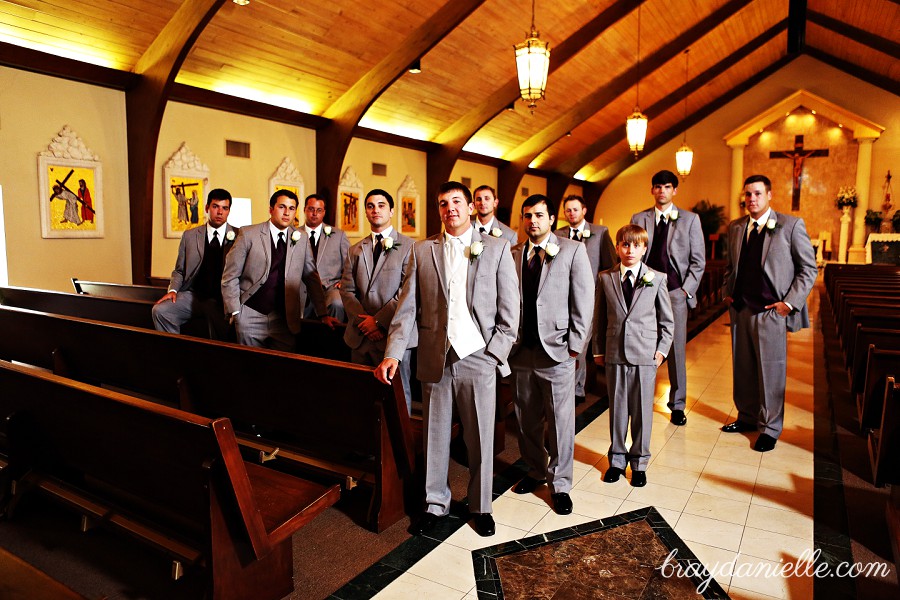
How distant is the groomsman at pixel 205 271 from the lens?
468 cm

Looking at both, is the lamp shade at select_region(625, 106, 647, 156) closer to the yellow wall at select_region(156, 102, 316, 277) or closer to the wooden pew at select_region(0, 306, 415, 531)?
the yellow wall at select_region(156, 102, 316, 277)

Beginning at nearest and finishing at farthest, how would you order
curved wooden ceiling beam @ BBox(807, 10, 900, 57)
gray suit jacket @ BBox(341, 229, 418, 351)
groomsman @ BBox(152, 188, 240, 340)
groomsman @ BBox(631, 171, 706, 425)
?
1. gray suit jacket @ BBox(341, 229, 418, 351)
2. groomsman @ BBox(631, 171, 706, 425)
3. groomsman @ BBox(152, 188, 240, 340)
4. curved wooden ceiling beam @ BBox(807, 10, 900, 57)

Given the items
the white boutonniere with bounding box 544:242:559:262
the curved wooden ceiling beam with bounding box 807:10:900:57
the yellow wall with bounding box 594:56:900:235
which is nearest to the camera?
the white boutonniere with bounding box 544:242:559:262

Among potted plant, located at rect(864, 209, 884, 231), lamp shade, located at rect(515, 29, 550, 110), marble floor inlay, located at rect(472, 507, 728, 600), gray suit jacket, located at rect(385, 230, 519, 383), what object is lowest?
marble floor inlay, located at rect(472, 507, 728, 600)

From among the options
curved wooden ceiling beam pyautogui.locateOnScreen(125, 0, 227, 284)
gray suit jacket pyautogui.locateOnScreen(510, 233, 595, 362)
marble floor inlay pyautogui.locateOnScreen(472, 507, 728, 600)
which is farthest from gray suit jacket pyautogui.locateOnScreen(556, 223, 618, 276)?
curved wooden ceiling beam pyautogui.locateOnScreen(125, 0, 227, 284)

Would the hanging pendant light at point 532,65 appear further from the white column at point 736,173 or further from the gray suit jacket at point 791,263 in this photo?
the white column at point 736,173

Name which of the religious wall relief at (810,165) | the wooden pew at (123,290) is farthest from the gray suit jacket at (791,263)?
the religious wall relief at (810,165)

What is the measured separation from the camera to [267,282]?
4.18 meters

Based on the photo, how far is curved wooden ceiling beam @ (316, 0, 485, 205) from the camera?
24.9 ft

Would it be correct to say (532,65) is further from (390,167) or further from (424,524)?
(390,167)

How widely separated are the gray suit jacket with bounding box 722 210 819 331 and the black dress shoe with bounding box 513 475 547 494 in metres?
2.01

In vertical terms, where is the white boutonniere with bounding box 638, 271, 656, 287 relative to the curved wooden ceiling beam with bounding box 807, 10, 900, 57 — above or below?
below

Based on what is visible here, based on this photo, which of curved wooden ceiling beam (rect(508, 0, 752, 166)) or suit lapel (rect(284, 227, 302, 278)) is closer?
suit lapel (rect(284, 227, 302, 278))

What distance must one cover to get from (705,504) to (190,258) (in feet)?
12.8
